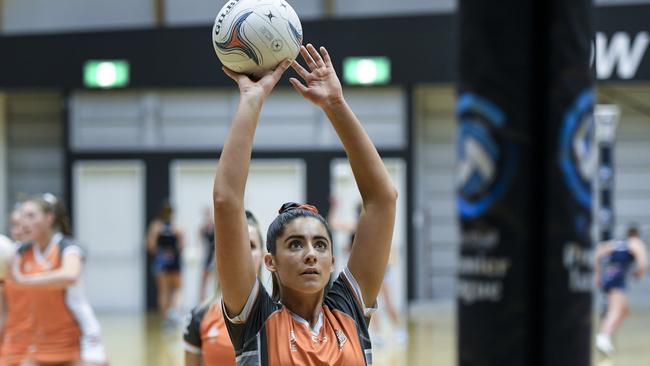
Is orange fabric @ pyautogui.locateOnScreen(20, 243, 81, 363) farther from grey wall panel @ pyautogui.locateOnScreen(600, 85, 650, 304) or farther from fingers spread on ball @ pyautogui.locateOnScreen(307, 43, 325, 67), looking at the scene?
grey wall panel @ pyautogui.locateOnScreen(600, 85, 650, 304)

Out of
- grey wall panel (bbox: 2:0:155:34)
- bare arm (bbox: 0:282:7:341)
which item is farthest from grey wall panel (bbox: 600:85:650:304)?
bare arm (bbox: 0:282:7:341)

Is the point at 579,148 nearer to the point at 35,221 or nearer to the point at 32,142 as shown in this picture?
the point at 35,221

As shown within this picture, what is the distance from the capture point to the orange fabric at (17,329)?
5355 mm

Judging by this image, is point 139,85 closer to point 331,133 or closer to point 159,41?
point 159,41

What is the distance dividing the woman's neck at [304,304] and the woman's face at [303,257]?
0.13 ft

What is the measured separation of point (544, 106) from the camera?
60.7 inches

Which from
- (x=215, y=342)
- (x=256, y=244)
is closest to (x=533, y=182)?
(x=256, y=244)

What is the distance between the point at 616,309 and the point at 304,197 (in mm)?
5860

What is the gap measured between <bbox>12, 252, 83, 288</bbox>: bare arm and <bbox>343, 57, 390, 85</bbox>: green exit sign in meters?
9.24

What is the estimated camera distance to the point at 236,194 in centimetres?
239

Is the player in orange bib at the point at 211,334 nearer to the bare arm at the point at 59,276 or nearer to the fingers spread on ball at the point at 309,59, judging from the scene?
the fingers spread on ball at the point at 309,59

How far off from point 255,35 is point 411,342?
8800 millimetres

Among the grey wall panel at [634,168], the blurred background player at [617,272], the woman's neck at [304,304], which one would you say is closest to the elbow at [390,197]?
the woman's neck at [304,304]

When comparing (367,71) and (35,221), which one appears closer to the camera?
(35,221)
